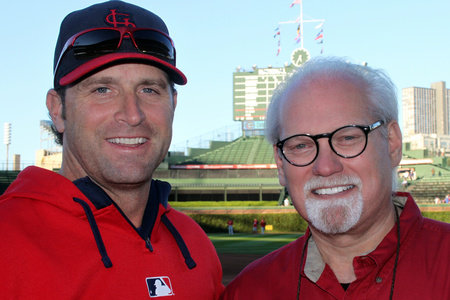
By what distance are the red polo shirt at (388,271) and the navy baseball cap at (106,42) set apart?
130 cm

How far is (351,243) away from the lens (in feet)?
8.48

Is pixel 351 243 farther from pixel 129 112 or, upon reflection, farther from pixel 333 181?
pixel 129 112

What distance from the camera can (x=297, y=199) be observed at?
105 inches

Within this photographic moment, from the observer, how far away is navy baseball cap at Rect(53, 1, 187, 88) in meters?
Answer: 2.65

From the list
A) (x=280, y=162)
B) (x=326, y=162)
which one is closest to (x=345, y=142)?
(x=326, y=162)

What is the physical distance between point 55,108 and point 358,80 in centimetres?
172

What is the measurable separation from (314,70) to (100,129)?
3.94 feet

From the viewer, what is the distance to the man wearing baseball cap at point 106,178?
2.41 m

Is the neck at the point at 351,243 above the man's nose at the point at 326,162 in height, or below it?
below

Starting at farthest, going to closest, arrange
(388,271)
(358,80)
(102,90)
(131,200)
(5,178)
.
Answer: (5,178)
(131,200)
(102,90)
(358,80)
(388,271)

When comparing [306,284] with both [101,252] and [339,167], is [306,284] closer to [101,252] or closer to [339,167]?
[339,167]

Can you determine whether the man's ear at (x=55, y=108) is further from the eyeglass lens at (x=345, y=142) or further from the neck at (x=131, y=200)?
the eyeglass lens at (x=345, y=142)

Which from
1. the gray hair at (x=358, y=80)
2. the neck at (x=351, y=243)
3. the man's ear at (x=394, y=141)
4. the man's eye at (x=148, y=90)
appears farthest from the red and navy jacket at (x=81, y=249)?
the man's ear at (x=394, y=141)

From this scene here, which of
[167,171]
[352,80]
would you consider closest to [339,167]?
[352,80]
